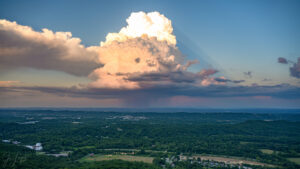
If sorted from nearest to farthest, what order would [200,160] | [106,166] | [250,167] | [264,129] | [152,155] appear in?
1. [106,166]
2. [250,167]
3. [200,160]
4. [152,155]
5. [264,129]

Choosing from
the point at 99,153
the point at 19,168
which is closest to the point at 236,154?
the point at 99,153

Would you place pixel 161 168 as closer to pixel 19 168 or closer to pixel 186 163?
pixel 186 163

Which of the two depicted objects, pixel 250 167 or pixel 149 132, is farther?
pixel 149 132

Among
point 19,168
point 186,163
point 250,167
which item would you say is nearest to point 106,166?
point 19,168

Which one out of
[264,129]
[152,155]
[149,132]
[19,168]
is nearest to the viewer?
[19,168]

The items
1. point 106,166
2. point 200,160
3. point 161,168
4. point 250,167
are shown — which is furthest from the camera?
point 200,160

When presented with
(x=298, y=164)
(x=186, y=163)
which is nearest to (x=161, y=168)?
(x=186, y=163)

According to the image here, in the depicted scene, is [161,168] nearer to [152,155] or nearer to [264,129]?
[152,155]

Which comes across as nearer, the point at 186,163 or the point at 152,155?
the point at 186,163

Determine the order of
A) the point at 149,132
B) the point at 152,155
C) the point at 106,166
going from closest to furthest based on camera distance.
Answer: the point at 106,166 < the point at 152,155 < the point at 149,132
